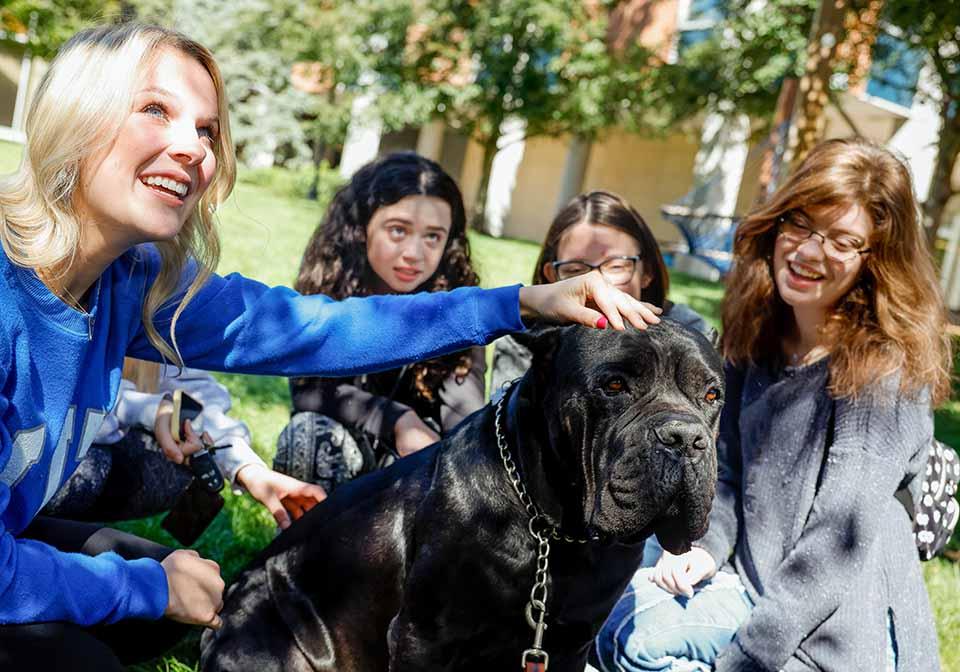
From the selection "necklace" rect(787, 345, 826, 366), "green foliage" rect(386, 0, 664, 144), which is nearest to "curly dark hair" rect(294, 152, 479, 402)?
"necklace" rect(787, 345, 826, 366)

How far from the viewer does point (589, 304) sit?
2.27 m

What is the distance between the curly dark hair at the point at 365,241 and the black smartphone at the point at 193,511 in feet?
3.25

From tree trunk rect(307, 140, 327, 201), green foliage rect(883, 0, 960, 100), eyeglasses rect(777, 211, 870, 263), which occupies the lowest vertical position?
eyeglasses rect(777, 211, 870, 263)

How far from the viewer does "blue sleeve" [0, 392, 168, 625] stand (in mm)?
1932

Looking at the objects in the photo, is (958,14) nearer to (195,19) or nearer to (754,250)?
(754,250)

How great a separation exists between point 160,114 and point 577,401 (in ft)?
3.79

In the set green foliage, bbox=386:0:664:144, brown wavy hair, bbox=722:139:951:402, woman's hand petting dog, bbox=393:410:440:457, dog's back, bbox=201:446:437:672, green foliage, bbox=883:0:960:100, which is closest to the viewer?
dog's back, bbox=201:446:437:672

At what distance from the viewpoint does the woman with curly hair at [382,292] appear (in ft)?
11.4

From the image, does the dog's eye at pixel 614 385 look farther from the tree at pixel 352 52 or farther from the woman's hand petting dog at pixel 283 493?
the tree at pixel 352 52

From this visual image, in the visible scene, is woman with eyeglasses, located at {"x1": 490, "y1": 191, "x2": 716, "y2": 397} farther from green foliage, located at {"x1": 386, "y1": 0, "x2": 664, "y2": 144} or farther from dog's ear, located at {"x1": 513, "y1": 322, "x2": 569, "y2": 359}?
green foliage, located at {"x1": 386, "y1": 0, "x2": 664, "y2": 144}

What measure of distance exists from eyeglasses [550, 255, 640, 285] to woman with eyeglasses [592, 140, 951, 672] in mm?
405

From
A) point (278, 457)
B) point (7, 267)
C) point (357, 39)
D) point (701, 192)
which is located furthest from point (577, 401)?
point (357, 39)

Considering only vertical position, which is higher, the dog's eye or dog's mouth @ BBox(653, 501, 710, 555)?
the dog's eye

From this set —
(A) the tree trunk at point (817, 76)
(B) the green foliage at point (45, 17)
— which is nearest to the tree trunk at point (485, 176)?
(B) the green foliage at point (45, 17)
